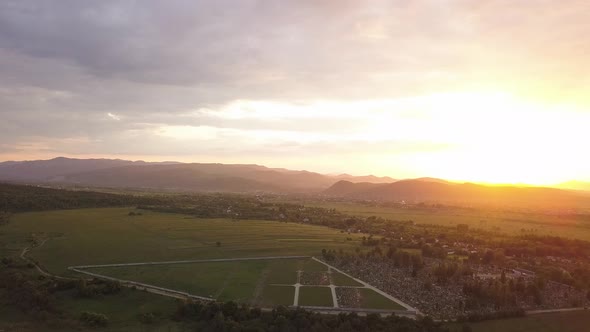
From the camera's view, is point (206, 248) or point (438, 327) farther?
point (206, 248)

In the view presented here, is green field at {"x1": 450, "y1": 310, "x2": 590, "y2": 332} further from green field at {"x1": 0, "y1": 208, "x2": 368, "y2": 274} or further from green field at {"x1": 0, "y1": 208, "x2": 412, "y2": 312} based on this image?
green field at {"x1": 0, "y1": 208, "x2": 368, "y2": 274}

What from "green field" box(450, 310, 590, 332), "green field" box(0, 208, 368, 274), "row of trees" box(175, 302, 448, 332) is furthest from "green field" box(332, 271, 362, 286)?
"green field" box(450, 310, 590, 332)

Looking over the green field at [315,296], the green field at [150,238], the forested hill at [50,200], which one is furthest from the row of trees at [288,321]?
the forested hill at [50,200]

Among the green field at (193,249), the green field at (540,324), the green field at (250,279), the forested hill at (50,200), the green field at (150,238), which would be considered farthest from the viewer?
the forested hill at (50,200)

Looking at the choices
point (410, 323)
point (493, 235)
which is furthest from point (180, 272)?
point (493, 235)

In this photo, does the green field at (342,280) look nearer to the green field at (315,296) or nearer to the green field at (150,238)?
the green field at (315,296)

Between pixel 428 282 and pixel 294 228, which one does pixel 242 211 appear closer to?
pixel 294 228

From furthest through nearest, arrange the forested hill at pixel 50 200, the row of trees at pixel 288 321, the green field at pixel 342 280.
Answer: the forested hill at pixel 50 200
the green field at pixel 342 280
the row of trees at pixel 288 321
